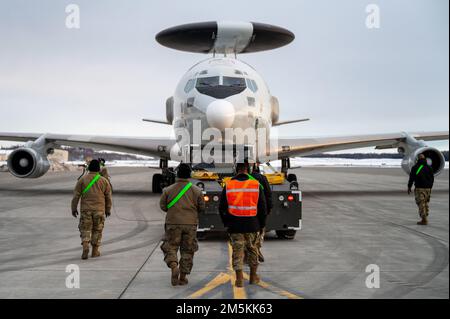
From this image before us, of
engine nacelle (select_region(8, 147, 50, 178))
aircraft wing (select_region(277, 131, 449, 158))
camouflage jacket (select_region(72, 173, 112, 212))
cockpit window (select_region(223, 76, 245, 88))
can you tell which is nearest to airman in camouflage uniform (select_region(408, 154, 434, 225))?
cockpit window (select_region(223, 76, 245, 88))

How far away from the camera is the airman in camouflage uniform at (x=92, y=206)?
311 inches

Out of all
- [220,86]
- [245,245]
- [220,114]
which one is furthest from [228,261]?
[220,86]

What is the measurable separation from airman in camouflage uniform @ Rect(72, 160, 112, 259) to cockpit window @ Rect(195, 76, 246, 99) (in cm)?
719

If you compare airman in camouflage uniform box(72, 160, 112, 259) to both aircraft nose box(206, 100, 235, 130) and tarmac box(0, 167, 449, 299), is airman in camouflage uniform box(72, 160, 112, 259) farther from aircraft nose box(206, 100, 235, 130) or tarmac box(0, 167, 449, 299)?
aircraft nose box(206, 100, 235, 130)

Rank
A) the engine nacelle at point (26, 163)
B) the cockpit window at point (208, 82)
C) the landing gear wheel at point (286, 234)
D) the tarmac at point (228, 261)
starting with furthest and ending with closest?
the engine nacelle at point (26, 163), the cockpit window at point (208, 82), the landing gear wheel at point (286, 234), the tarmac at point (228, 261)

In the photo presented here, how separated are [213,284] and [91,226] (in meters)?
2.84

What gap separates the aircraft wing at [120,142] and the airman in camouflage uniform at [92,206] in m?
11.9

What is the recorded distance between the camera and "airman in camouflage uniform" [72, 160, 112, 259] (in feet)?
25.9

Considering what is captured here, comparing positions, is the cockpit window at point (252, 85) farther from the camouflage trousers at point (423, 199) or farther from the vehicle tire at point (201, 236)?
the vehicle tire at point (201, 236)

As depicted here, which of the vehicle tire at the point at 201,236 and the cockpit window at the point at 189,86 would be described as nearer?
the vehicle tire at the point at 201,236

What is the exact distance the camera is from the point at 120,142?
21.1m

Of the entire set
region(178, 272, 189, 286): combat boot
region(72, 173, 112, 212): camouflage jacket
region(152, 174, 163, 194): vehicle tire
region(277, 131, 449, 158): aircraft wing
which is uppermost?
region(277, 131, 449, 158): aircraft wing

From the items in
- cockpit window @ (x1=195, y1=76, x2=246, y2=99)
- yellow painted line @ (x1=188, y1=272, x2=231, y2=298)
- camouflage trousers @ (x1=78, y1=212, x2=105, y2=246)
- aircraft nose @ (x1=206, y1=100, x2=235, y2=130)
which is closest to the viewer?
yellow painted line @ (x1=188, y1=272, x2=231, y2=298)

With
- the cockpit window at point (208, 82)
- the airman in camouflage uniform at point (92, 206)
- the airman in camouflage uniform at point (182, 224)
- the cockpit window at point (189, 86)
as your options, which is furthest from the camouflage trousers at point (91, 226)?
the cockpit window at point (189, 86)
